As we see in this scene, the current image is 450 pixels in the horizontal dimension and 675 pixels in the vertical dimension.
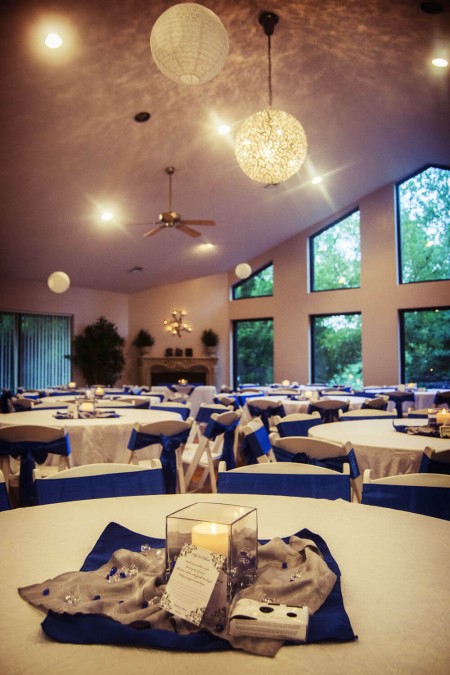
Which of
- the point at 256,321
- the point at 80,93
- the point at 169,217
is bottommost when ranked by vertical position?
the point at 256,321

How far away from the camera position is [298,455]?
109 inches

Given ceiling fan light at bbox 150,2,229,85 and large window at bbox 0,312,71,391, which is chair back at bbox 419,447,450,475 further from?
large window at bbox 0,312,71,391

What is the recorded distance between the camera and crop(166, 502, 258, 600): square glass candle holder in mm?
922

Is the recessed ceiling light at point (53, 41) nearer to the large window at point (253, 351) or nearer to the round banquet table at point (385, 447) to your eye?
the round banquet table at point (385, 447)

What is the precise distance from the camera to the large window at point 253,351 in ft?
47.6

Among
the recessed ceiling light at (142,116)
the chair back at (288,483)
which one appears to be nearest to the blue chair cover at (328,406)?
the chair back at (288,483)

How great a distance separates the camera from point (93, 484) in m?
1.86

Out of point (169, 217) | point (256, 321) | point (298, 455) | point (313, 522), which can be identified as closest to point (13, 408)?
point (169, 217)

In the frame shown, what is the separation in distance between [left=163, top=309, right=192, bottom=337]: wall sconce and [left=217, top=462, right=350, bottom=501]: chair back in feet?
39.5

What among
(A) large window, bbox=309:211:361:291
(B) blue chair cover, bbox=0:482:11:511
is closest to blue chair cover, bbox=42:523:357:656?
(B) blue chair cover, bbox=0:482:11:511

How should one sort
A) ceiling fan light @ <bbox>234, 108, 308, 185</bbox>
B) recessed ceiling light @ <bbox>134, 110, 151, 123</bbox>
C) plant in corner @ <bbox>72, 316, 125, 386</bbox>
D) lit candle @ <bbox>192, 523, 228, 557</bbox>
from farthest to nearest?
plant in corner @ <bbox>72, 316, 125, 386</bbox>
recessed ceiling light @ <bbox>134, 110, 151, 123</bbox>
ceiling fan light @ <bbox>234, 108, 308, 185</bbox>
lit candle @ <bbox>192, 523, 228, 557</bbox>

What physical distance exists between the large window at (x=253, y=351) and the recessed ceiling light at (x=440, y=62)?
8.08 meters

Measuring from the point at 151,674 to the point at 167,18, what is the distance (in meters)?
3.27

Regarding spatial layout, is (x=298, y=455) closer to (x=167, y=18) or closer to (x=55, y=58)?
(x=167, y=18)
